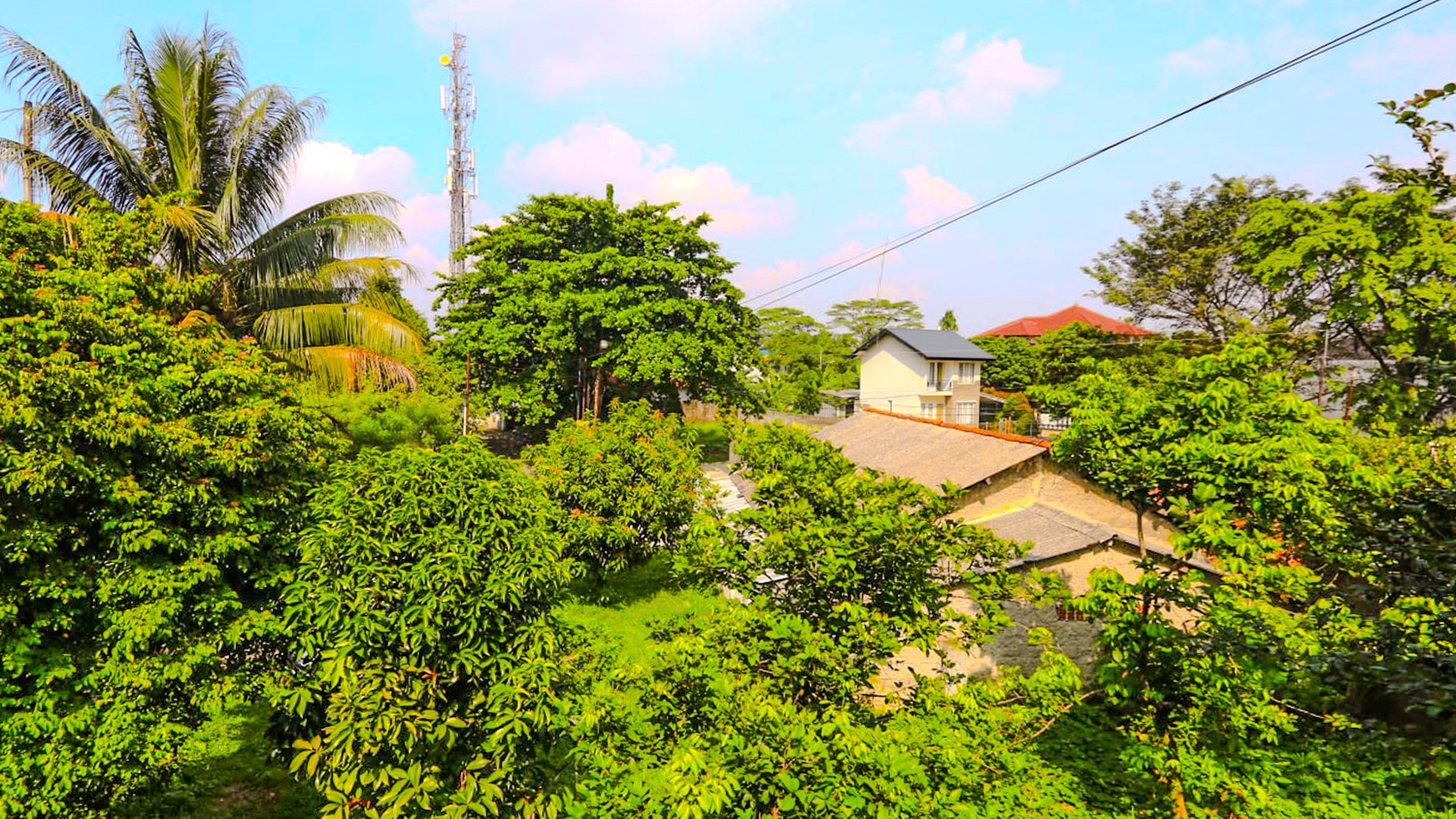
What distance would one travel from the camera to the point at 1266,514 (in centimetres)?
637

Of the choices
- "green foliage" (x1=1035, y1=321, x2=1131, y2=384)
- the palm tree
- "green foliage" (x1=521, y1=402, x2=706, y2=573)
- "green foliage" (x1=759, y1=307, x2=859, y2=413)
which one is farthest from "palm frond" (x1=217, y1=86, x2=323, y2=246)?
"green foliage" (x1=759, y1=307, x2=859, y2=413)

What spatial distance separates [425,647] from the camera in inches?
184

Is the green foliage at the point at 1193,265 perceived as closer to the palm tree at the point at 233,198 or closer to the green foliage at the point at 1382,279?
the green foliage at the point at 1382,279

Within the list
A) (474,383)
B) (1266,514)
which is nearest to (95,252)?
(1266,514)

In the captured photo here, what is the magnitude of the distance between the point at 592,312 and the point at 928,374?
19.4 meters

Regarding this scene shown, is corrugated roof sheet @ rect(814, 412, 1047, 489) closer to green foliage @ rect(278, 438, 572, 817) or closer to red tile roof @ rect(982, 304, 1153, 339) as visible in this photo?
green foliage @ rect(278, 438, 572, 817)

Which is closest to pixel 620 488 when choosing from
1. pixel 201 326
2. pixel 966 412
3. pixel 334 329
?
pixel 334 329

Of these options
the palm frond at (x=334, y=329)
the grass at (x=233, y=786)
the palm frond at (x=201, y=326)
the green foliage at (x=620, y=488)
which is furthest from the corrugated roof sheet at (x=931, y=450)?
the palm frond at (x=201, y=326)

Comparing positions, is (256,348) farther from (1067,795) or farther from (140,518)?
(1067,795)

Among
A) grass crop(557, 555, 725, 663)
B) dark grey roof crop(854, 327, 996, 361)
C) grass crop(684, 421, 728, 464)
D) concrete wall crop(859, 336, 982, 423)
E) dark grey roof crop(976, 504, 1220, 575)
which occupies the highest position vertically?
dark grey roof crop(854, 327, 996, 361)

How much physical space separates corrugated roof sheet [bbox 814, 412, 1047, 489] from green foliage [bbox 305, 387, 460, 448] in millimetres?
10150

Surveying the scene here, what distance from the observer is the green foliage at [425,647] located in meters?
4.42

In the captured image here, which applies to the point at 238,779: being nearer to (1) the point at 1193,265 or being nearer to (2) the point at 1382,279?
(2) the point at 1382,279

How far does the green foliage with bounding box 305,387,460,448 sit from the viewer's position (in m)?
15.0
